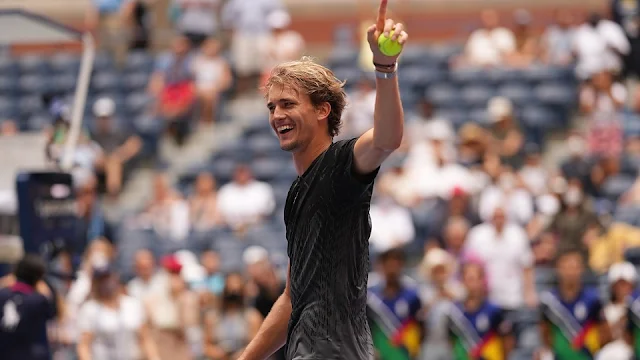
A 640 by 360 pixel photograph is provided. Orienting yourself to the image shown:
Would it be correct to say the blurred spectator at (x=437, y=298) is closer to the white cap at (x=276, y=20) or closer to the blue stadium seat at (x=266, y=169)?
the blue stadium seat at (x=266, y=169)

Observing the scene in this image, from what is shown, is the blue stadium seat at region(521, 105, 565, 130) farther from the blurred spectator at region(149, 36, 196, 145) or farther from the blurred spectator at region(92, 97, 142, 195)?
the blurred spectator at region(92, 97, 142, 195)

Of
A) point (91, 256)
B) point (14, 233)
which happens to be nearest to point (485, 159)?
point (91, 256)

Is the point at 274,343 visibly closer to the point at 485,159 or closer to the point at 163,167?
the point at 485,159

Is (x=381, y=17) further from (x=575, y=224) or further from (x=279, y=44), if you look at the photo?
(x=279, y=44)

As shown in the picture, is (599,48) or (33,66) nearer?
(599,48)

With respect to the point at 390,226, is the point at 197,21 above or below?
above

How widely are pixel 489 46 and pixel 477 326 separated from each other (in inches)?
250

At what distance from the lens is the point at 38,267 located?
9.06m

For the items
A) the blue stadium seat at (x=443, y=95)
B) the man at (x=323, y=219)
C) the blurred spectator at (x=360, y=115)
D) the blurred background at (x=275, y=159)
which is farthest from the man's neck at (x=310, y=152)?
the blue stadium seat at (x=443, y=95)

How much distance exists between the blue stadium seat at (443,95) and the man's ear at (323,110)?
36.8 feet

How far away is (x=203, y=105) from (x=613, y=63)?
208 inches

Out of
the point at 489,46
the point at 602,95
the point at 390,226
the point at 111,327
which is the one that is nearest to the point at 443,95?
the point at 489,46

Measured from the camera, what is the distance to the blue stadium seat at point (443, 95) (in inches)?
625

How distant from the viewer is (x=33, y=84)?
19.1 metres
